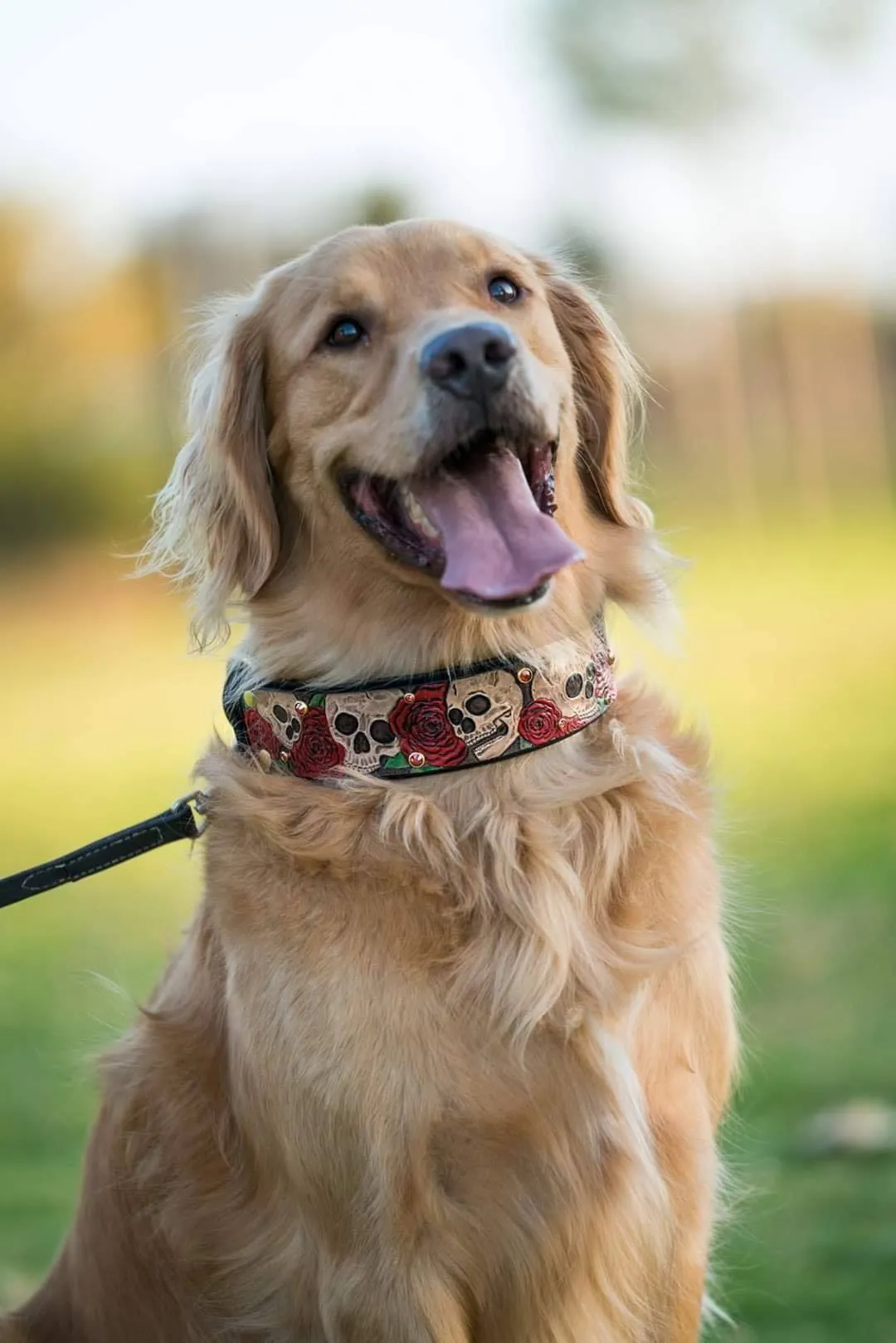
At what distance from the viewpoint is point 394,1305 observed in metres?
2.48

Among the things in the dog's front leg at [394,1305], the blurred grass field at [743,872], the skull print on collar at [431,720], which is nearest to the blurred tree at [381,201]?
the blurred grass field at [743,872]

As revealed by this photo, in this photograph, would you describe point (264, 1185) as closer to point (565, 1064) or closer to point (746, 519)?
point (565, 1064)

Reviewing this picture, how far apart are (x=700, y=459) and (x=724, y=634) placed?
468cm

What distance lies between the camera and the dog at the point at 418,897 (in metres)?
2.49

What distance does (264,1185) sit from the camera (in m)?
2.67

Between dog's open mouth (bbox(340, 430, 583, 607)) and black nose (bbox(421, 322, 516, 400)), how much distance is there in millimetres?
93

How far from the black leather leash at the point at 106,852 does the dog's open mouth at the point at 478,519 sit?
25.7 inches

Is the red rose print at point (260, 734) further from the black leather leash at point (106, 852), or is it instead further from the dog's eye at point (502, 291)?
the dog's eye at point (502, 291)

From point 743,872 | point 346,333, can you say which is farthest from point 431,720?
point 743,872

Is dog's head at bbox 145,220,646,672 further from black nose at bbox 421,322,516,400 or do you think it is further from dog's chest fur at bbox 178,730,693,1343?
dog's chest fur at bbox 178,730,693,1343

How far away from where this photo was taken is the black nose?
8.76 ft

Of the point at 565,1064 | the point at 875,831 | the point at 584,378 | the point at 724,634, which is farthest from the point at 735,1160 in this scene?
the point at 724,634

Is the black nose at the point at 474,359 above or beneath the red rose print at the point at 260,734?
above

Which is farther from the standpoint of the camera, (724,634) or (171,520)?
(724,634)
